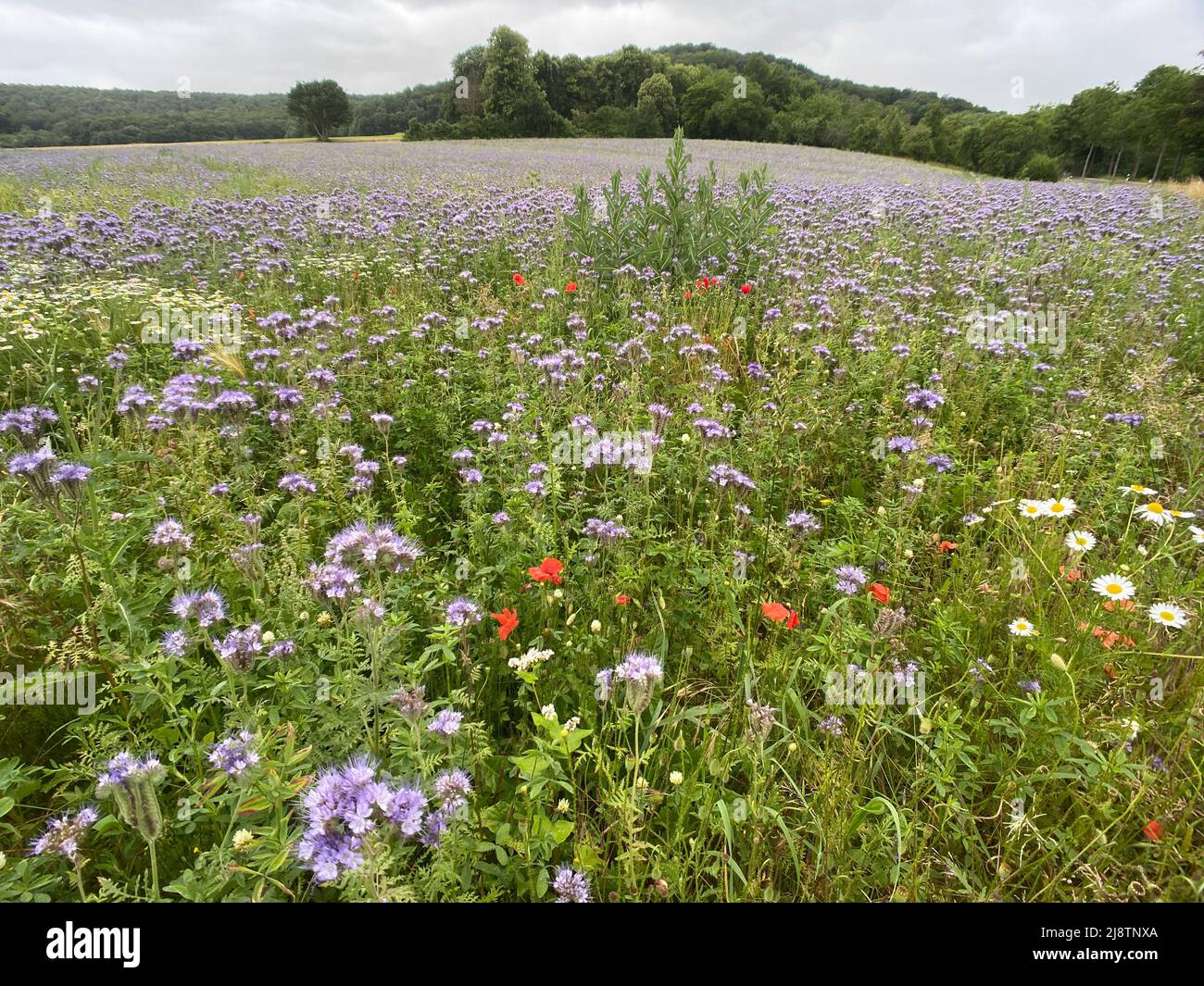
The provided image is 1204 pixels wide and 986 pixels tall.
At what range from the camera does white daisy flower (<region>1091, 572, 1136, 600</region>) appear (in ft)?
8.39

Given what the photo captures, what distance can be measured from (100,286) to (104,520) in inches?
152

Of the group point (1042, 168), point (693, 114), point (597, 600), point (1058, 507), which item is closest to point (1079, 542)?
point (1058, 507)

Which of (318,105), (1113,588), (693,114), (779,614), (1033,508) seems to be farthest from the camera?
(318,105)

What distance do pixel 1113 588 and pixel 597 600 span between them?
2305 millimetres

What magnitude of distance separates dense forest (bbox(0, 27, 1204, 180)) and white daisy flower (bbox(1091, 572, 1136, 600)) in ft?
67.7

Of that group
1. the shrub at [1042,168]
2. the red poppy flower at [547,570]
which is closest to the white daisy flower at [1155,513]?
the red poppy flower at [547,570]

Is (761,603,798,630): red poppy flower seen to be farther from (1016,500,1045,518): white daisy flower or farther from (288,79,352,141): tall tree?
(288,79,352,141): tall tree

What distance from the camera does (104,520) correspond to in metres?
3.00

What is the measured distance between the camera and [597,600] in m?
2.79

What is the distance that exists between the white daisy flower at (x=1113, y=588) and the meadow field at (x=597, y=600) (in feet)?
0.34

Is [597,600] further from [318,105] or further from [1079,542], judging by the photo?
[318,105]

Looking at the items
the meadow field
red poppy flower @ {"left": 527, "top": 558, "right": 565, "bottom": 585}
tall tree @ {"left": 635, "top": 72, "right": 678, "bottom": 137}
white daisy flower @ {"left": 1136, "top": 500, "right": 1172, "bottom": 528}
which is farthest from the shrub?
red poppy flower @ {"left": 527, "top": 558, "right": 565, "bottom": 585}

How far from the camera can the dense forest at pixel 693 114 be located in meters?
27.6
